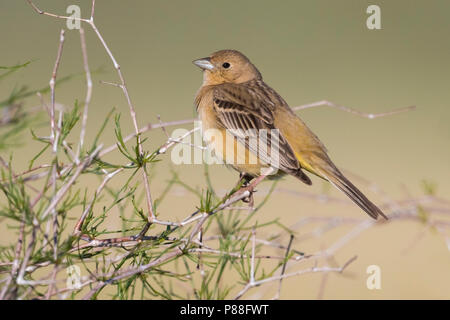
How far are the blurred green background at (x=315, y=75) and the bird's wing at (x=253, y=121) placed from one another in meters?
2.02

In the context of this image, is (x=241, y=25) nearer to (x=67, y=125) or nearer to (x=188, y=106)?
(x=188, y=106)

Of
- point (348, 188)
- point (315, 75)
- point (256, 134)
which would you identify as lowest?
point (348, 188)

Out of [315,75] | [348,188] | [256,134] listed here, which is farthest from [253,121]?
[315,75]

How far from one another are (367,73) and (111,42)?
5477 millimetres

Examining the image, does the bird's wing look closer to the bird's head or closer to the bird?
the bird

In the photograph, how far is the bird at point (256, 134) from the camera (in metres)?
4.22

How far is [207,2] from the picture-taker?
56.7 ft

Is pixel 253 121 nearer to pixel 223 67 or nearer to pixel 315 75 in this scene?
pixel 223 67

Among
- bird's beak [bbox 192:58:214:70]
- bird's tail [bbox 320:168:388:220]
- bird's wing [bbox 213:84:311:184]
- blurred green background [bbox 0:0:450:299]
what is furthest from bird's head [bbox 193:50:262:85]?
blurred green background [bbox 0:0:450:299]

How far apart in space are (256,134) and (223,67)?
1.01m

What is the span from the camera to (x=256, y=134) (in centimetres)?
445

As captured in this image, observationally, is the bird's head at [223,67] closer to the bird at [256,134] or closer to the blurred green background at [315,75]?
the bird at [256,134]

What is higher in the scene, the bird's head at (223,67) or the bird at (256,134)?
the bird's head at (223,67)

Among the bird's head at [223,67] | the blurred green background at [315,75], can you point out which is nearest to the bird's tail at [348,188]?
the bird's head at [223,67]
